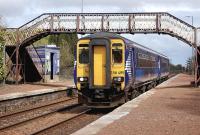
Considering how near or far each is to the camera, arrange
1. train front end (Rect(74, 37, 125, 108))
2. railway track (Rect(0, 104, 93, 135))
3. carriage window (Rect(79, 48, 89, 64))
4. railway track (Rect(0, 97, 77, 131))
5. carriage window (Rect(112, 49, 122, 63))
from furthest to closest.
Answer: carriage window (Rect(79, 48, 89, 64)) → carriage window (Rect(112, 49, 122, 63)) → train front end (Rect(74, 37, 125, 108)) → railway track (Rect(0, 97, 77, 131)) → railway track (Rect(0, 104, 93, 135))

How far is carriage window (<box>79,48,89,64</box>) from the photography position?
854 inches

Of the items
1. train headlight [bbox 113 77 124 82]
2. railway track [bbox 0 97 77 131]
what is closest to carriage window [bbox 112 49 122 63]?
train headlight [bbox 113 77 124 82]

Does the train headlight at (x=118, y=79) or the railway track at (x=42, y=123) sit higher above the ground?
the train headlight at (x=118, y=79)

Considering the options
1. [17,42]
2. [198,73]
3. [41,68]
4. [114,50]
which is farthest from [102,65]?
[41,68]

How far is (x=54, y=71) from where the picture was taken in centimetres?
5097

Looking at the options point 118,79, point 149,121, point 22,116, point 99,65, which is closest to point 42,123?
point 22,116

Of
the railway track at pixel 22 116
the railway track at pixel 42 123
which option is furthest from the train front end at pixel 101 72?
the railway track at pixel 22 116

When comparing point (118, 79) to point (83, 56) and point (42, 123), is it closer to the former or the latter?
point (83, 56)

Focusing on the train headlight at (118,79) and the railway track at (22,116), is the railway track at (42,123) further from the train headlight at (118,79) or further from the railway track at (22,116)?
the train headlight at (118,79)

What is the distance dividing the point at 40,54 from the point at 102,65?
27.8 metres

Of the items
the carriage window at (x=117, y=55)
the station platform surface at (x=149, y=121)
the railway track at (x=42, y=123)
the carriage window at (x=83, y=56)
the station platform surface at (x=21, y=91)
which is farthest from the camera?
the station platform surface at (x=21, y=91)

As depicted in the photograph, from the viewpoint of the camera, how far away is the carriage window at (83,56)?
2168 cm

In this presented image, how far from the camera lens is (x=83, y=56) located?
21781mm

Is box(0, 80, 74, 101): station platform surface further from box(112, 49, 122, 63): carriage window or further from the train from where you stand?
box(112, 49, 122, 63): carriage window
